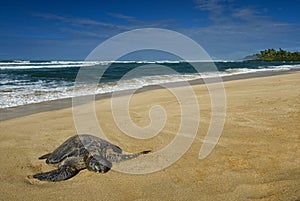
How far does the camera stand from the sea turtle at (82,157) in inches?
166

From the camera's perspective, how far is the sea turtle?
423cm

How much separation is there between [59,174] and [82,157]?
0.53 meters

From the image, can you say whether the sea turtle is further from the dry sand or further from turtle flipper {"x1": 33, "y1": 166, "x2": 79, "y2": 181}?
the dry sand

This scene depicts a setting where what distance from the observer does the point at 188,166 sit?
4.22 meters

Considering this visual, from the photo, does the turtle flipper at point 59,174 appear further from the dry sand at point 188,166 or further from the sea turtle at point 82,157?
the dry sand at point 188,166

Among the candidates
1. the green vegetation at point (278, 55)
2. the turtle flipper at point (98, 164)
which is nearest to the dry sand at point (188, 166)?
the turtle flipper at point (98, 164)

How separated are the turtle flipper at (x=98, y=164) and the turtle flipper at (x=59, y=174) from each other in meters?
0.25

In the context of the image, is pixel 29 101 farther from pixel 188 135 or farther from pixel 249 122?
pixel 249 122

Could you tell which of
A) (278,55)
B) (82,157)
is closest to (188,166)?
(82,157)

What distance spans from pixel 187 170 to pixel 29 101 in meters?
8.89

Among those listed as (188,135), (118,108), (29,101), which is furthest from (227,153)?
(29,101)

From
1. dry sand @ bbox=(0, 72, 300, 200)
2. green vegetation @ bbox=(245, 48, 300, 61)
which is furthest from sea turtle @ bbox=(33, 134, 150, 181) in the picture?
green vegetation @ bbox=(245, 48, 300, 61)

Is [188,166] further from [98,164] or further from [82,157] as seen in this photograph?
[82,157]

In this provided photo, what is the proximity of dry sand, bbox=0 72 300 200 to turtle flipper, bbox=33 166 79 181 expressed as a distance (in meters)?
0.10
